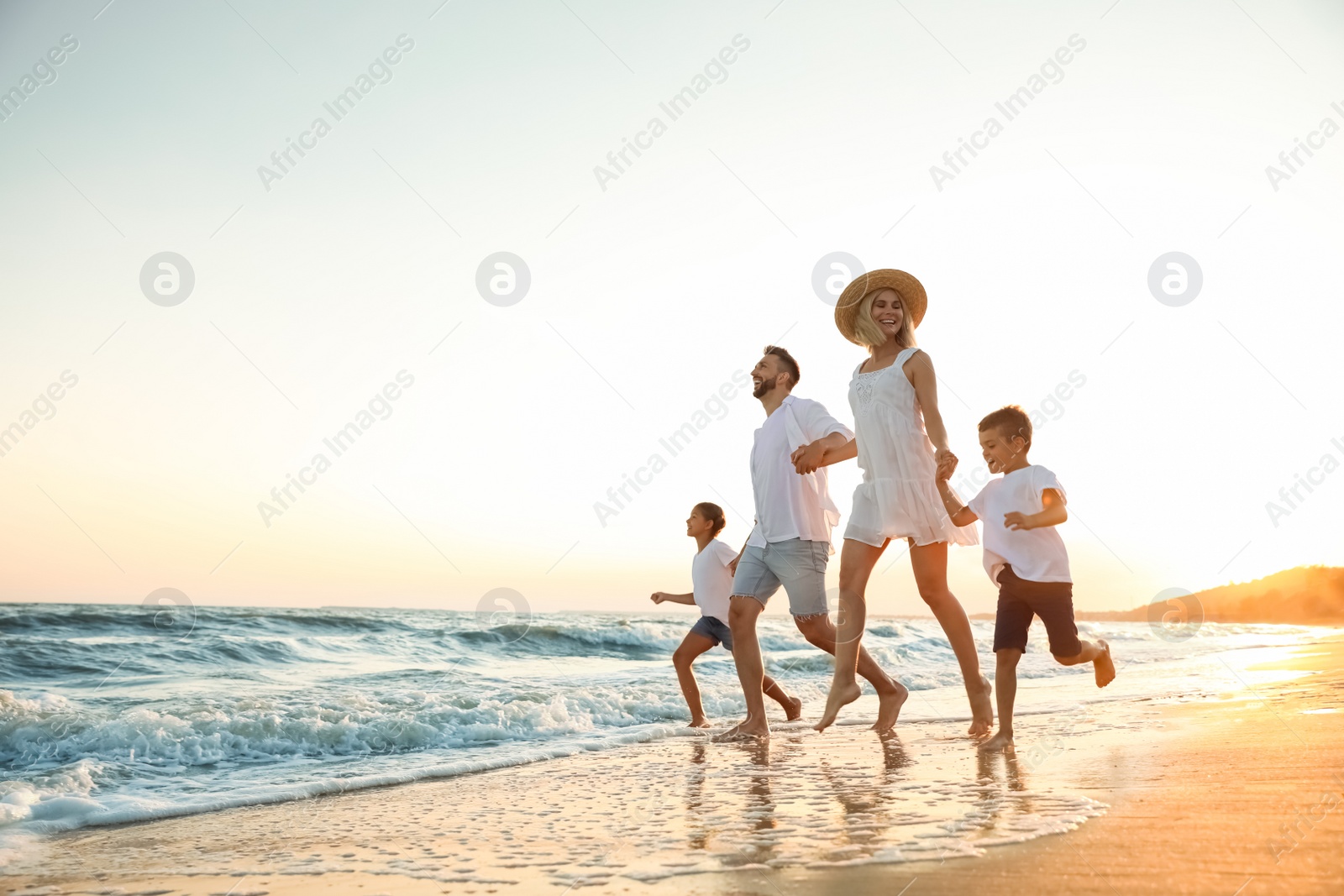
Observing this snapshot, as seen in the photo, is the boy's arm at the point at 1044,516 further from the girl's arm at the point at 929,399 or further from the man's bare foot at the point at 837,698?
the man's bare foot at the point at 837,698

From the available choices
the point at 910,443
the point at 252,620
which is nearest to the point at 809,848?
the point at 910,443

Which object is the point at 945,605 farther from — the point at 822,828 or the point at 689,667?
the point at 689,667

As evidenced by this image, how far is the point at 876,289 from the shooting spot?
4.64m

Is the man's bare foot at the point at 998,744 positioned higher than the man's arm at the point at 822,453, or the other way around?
the man's arm at the point at 822,453

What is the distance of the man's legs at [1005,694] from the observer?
4.06 metres

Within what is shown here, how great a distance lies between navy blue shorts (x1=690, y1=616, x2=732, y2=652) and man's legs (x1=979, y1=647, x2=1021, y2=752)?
2.29 metres

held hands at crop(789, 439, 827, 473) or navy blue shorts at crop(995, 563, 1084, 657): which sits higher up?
held hands at crop(789, 439, 827, 473)

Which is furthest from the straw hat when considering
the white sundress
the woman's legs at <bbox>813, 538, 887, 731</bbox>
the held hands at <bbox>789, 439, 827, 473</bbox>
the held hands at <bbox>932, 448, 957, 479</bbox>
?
the woman's legs at <bbox>813, 538, 887, 731</bbox>

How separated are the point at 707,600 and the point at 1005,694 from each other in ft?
8.33

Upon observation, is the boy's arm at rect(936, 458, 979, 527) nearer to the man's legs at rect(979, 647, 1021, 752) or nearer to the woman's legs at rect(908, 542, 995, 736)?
the woman's legs at rect(908, 542, 995, 736)

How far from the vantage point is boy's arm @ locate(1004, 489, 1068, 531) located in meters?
3.93

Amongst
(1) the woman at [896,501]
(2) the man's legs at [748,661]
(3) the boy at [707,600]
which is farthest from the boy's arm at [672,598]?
(1) the woman at [896,501]

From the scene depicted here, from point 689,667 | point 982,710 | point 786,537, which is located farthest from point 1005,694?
point 689,667

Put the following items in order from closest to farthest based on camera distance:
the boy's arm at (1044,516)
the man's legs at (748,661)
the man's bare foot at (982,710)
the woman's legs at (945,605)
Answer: the boy's arm at (1044,516) < the woman's legs at (945,605) < the man's bare foot at (982,710) < the man's legs at (748,661)
